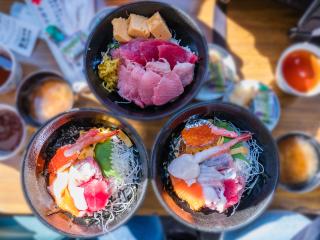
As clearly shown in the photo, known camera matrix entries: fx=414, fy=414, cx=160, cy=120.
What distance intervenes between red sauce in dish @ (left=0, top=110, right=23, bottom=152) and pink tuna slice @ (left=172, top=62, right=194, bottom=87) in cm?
39

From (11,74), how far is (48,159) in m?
0.26

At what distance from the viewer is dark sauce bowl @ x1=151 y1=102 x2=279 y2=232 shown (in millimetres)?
657

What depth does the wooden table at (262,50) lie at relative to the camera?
0.92 meters

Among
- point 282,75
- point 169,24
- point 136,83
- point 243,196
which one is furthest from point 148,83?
point 282,75

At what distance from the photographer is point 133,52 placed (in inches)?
28.2

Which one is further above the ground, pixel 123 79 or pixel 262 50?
pixel 123 79

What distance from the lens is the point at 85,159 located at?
27.2 inches

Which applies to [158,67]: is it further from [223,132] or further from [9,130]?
[9,130]

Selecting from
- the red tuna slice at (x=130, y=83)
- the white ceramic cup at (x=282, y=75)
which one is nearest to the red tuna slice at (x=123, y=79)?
the red tuna slice at (x=130, y=83)

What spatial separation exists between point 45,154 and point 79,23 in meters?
0.35

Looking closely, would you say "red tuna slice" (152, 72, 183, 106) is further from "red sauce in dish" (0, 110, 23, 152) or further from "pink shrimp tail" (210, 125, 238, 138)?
"red sauce in dish" (0, 110, 23, 152)

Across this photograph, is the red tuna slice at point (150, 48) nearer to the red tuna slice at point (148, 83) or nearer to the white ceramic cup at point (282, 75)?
the red tuna slice at point (148, 83)

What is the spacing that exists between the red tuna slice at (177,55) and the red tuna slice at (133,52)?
0.04 m

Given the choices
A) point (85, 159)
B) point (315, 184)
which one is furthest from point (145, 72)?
point (315, 184)
